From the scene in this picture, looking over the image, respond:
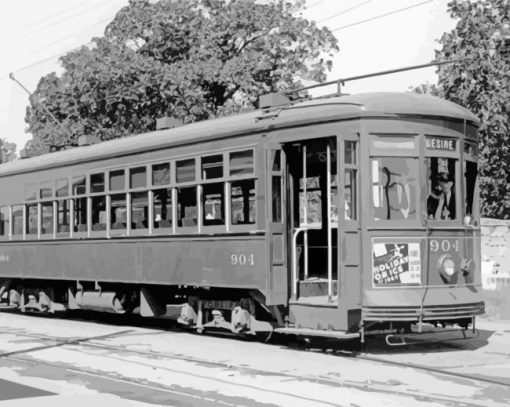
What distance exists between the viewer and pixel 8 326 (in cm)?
1728

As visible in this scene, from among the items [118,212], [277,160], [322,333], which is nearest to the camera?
[322,333]

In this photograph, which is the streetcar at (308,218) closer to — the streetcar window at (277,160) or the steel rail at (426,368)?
the streetcar window at (277,160)

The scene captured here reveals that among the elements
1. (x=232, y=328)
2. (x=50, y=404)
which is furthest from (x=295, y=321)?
(x=50, y=404)

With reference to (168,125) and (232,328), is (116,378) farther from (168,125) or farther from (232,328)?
(168,125)

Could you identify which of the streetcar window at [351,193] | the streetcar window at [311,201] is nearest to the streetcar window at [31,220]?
the streetcar window at [311,201]

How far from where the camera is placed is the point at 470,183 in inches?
511

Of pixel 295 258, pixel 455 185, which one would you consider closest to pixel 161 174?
pixel 295 258

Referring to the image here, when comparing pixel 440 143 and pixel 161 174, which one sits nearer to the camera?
pixel 440 143

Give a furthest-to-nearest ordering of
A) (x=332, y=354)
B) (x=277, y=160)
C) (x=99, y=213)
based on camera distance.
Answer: (x=99, y=213), (x=277, y=160), (x=332, y=354)

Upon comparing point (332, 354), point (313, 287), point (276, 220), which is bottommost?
point (332, 354)

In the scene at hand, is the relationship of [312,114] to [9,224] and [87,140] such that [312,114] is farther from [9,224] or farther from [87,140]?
[9,224]

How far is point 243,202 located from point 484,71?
19430mm

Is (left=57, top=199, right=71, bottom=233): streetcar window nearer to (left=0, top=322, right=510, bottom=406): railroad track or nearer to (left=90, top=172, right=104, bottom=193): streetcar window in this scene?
(left=90, top=172, right=104, bottom=193): streetcar window

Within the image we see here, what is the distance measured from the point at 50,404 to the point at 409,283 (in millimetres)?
5065
